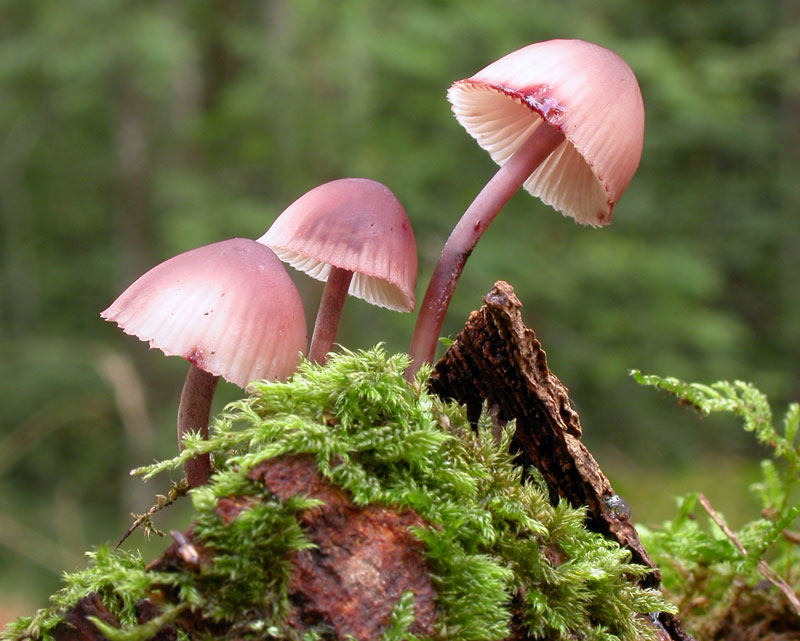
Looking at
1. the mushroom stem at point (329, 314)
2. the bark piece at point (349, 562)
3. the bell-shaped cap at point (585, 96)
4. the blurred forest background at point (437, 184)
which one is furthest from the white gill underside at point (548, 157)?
the blurred forest background at point (437, 184)

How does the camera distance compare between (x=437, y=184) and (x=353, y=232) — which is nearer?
(x=353, y=232)

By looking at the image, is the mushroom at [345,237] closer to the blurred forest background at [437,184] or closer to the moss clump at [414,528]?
the moss clump at [414,528]

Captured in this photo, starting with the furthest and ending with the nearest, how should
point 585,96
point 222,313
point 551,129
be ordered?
point 551,129, point 585,96, point 222,313

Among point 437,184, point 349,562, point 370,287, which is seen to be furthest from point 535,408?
point 437,184

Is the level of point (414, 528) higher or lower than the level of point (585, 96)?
lower

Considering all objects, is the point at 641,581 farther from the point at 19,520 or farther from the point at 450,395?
the point at 19,520

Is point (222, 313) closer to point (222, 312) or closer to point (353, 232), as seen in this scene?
Result: point (222, 312)

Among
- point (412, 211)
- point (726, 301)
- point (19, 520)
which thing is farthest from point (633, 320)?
point (19, 520)
